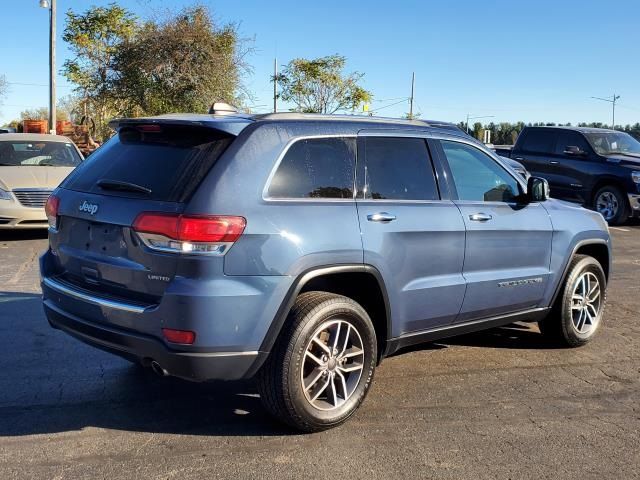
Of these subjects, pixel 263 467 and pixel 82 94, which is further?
pixel 82 94

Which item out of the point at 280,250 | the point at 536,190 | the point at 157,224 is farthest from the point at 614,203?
the point at 157,224

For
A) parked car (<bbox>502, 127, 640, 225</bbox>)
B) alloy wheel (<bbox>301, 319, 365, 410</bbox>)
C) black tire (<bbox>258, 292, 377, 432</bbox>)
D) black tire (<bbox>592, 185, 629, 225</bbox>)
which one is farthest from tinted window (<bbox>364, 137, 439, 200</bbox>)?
black tire (<bbox>592, 185, 629, 225</bbox>)

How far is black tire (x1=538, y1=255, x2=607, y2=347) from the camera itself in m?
5.60

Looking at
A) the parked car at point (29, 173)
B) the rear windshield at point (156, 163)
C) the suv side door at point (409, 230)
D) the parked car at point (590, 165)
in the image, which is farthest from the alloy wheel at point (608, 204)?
the rear windshield at point (156, 163)

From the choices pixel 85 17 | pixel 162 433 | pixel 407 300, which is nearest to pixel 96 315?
pixel 162 433

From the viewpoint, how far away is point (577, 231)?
18.4 ft

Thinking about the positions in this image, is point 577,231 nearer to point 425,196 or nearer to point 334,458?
point 425,196

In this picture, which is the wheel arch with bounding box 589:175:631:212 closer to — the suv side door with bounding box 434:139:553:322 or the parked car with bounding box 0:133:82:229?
the suv side door with bounding box 434:139:553:322

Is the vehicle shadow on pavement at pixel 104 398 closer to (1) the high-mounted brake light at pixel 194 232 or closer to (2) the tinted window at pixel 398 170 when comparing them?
(1) the high-mounted brake light at pixel 194 232

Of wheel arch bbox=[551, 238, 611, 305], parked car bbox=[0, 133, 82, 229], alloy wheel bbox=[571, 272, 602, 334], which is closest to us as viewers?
wheel arch bbox=[551, 238, 611, 305]

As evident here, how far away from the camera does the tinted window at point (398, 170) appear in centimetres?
431

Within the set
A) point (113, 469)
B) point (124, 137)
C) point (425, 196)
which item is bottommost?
point (113, 469)

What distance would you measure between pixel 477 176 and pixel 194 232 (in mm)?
2460

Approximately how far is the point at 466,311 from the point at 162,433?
2230 millimetres
